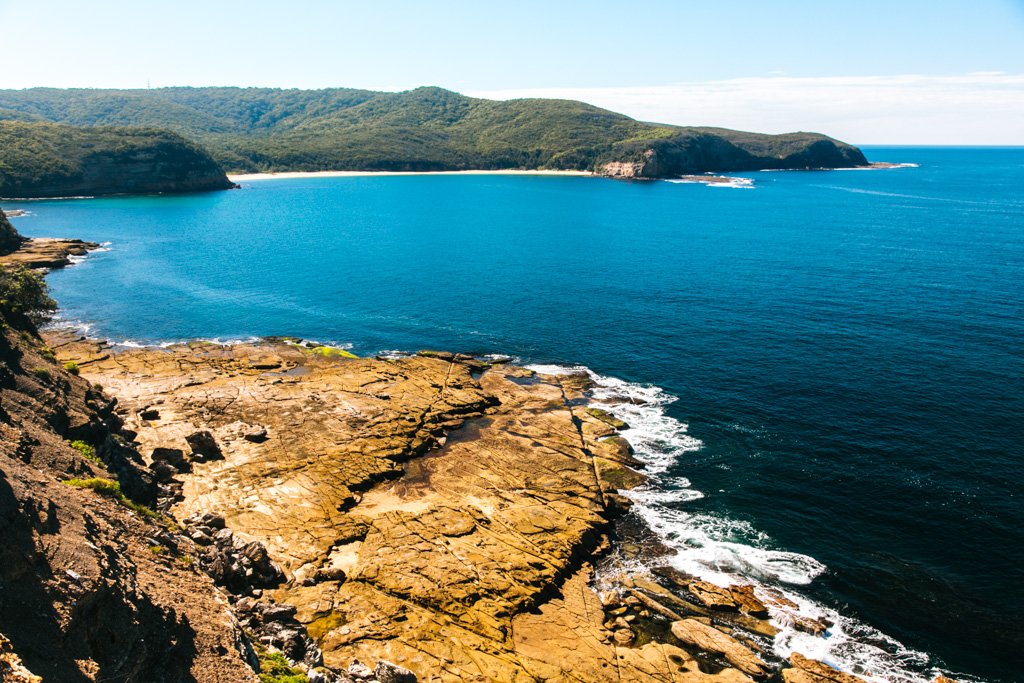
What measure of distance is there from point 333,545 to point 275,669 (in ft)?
40.1

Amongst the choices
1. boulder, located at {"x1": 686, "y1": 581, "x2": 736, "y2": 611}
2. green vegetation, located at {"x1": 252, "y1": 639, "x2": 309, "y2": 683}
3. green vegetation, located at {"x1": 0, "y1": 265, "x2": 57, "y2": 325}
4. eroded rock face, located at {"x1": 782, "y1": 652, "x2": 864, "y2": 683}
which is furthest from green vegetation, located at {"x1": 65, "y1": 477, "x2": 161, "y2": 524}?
eroded rock face, located at {"x1": 782, "y1": 652, "x2": 864, "y2": 683}

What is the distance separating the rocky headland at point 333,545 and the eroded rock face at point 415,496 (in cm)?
17

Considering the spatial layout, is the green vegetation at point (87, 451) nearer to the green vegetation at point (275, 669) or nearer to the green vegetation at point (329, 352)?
the green vegetation at point (275, 669)

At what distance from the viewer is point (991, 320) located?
251 feet

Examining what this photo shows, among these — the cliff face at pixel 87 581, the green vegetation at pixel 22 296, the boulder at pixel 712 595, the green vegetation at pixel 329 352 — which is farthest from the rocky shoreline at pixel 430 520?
the green vegetation at pixel 22 296

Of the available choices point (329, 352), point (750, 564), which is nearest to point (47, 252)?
point (329, 352)

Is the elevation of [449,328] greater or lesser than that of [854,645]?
greater

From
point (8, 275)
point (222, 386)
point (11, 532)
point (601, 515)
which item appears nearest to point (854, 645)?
point (601, 515)

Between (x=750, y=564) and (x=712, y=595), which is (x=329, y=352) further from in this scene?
(x=750, y=564)

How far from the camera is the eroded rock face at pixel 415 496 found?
31141mm

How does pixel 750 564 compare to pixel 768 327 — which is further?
pixel 768 327

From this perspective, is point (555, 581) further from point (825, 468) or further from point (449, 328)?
point (449, 328)

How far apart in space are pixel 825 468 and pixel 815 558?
37.1 ft

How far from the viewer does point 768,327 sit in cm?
7956
